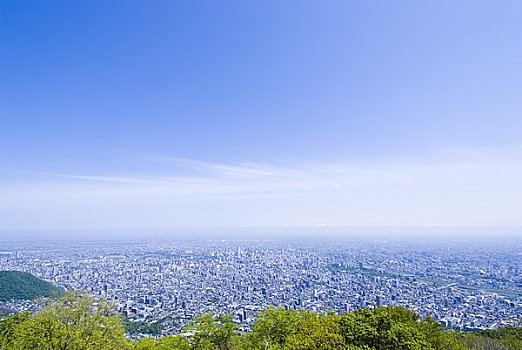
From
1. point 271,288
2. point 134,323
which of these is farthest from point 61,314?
point 271,288

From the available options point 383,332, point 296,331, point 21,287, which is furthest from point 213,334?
point 21,287

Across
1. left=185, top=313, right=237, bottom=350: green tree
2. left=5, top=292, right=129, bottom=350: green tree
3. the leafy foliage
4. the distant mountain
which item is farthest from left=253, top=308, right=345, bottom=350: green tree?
the distant mountain

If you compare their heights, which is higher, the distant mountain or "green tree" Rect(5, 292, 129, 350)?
"green tree" Rect(5, 292, 129, 350)

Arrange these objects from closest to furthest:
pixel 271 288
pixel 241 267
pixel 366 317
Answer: pixel 366 317, pixel 271 288, pixel 241 267

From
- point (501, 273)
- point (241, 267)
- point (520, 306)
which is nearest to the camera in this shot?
point (520, 306)

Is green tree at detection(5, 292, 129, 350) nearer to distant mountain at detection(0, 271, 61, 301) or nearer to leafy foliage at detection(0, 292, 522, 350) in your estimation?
leafy foliage at detection(0, 292, 522, 350)

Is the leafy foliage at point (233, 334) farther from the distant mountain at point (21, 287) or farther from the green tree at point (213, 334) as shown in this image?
the distant mountain at point (21, 287)

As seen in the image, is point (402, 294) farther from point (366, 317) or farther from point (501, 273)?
point (366, 317)
